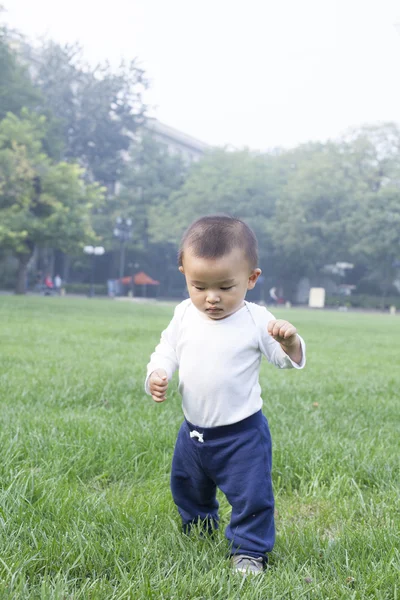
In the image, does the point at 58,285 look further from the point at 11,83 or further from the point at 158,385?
the point at 158,385

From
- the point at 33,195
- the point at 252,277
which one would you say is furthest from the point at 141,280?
the point at 252,277

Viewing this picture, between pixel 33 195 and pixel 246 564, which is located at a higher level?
pixel 33 195

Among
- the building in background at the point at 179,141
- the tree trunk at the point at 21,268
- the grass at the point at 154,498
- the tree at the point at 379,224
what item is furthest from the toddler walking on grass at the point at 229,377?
the building in background at the point at 179,141

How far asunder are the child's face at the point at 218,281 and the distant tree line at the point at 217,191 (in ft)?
132

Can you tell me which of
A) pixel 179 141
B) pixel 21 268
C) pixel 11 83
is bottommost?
pixel 21 268

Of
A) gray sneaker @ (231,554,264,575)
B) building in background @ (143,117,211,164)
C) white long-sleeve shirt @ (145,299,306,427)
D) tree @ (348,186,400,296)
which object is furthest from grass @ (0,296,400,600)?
building in background @ (143,117,211,164)

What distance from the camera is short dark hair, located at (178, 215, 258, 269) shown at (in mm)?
2160

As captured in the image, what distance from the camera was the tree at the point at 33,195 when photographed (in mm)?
25281

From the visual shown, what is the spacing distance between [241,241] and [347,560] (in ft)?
3.63

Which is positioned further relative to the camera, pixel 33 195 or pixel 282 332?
pixel 33 195

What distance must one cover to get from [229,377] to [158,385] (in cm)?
25

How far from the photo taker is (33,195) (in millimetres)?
26531

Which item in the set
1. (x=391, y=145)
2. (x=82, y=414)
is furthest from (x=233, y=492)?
(x=391, y=145)

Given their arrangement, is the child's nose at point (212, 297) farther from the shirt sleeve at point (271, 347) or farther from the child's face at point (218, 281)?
the shirt sleeve at point (271, 347)
